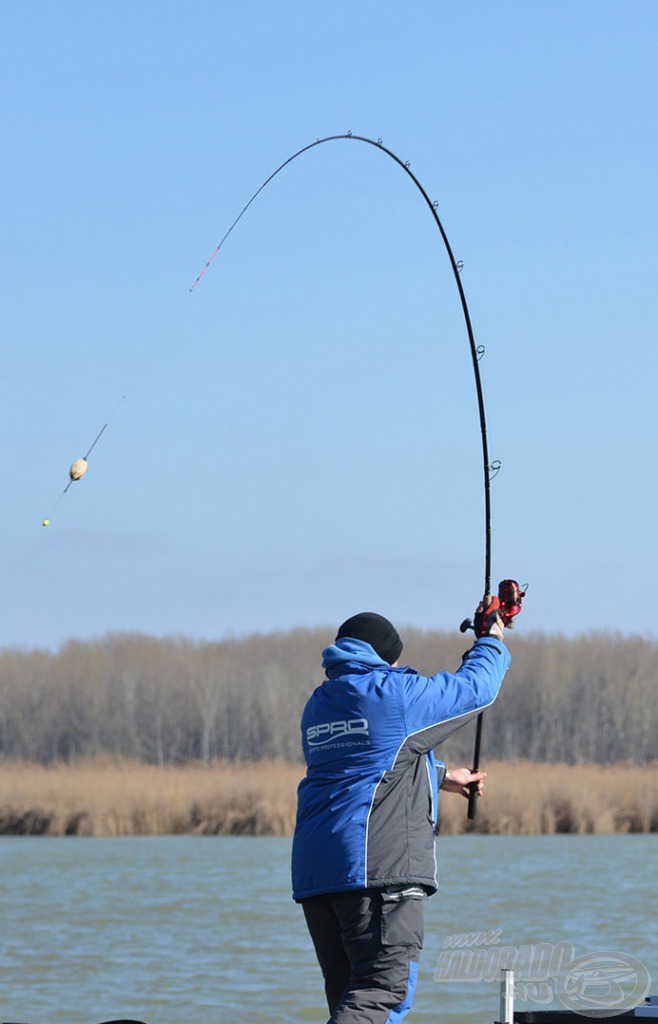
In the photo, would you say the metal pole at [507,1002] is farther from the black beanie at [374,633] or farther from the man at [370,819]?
the black beanie at [374,633]

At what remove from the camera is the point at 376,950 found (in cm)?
319

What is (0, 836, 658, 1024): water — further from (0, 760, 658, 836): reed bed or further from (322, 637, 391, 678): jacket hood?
(322, 637, 391, 678): jacket hood

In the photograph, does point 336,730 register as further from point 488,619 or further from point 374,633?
point 488,619

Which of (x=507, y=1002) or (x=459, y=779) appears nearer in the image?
(x=507, y=1002)

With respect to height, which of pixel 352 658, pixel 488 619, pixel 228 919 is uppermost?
pixel 488 619

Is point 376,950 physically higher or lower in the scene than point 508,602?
lower

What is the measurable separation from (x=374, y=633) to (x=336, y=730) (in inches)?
9.8

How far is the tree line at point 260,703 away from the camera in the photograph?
3994 cm

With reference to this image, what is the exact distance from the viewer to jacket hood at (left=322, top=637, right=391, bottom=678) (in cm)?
333

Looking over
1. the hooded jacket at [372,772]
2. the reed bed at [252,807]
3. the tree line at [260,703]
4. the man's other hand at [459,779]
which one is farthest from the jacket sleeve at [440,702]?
the tree line at [260,703]

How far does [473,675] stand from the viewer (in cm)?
336

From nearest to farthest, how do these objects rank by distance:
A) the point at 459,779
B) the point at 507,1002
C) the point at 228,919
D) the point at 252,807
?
the point at 507,1002 < the point at 459,779 < the point at 228,919 < the point at 252,807

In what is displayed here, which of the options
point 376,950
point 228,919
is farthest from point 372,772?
point 228,919

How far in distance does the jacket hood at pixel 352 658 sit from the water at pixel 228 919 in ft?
16.2
